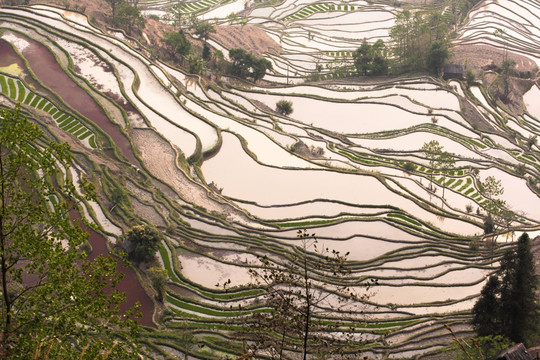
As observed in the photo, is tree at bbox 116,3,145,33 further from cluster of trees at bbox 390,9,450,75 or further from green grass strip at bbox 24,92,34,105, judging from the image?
cluster of trees at bbox 390,9,450,75

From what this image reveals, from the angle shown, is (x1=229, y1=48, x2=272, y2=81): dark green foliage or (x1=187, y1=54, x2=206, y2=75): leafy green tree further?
(x1=229, y1=48, x2=272, y2=81): dark green foliage

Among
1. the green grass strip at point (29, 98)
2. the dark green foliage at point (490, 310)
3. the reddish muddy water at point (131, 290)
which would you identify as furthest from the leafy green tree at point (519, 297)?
the green grass strip at point (29, 98)

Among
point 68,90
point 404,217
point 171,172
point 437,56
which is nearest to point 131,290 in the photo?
point 171,172

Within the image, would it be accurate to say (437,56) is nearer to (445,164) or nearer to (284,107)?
(284,107)

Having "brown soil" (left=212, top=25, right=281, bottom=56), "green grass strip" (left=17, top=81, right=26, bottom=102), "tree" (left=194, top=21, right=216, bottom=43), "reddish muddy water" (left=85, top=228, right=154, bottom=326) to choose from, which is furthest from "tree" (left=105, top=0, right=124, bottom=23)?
"reddish muddy water" (left=85, top=228, right=154, bottom=326)

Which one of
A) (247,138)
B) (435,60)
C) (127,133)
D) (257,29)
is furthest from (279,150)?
(257,29)

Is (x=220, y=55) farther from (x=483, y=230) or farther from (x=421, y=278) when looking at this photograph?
(x=421, y=278)
